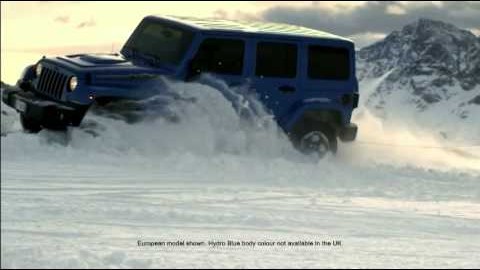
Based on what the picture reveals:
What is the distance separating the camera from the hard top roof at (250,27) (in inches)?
401

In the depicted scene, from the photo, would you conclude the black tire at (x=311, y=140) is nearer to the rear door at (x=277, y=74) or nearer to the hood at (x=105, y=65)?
the rear door at (x=277, y=74)

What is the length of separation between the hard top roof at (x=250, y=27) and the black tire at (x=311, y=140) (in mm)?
1307

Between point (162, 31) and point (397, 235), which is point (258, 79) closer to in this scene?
point (162, 31)

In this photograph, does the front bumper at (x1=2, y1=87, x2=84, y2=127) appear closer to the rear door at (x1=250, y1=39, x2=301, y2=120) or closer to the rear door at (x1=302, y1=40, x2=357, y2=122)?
the rear door at (x1=250, y1=39, x2=301, y2=120)

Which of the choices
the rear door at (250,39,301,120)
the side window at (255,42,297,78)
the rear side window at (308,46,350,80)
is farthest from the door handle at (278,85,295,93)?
the rear side window at (308,46,350,80)

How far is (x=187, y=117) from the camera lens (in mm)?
9633

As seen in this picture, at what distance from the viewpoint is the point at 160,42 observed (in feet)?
33.6

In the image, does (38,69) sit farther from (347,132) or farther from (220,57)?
(347,132)

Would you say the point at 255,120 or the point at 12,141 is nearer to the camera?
the point at 12,141

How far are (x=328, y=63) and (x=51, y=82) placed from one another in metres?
3.83

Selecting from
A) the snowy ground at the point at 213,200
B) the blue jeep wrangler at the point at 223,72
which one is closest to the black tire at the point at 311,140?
the blue jeep wrangler at the point at 223,72

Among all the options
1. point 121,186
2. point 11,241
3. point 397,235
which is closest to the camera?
point 11,241

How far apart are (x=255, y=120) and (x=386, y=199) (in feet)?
7.83

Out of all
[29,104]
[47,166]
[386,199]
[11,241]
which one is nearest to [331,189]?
[386,199]
